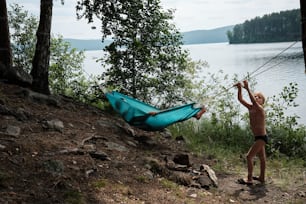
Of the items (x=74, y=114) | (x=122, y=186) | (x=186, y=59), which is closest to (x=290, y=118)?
(x=186, y=59)

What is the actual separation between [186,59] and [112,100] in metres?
3.03

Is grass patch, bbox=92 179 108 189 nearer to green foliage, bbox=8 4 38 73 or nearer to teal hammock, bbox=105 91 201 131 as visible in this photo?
teal hammock, bbox=105 91 201 131

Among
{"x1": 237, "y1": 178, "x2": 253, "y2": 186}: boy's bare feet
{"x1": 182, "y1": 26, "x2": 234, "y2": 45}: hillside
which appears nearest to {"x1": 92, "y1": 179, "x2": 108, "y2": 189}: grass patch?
{"x1": 237, "y1": 178, "x2": 253, "y2": 186}: boy's bare feet

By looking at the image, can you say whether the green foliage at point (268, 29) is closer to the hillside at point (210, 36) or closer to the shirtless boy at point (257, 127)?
the hillside at point (210, 36)

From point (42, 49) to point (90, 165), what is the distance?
267 cm

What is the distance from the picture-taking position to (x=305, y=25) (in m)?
3.11

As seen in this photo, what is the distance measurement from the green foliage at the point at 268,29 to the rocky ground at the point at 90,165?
30906 mm

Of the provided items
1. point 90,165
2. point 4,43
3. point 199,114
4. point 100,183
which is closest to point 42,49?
point 4,43

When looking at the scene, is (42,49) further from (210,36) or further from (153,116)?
(210,36)

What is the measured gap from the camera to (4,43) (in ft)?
19.7

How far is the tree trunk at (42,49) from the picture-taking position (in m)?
5.44

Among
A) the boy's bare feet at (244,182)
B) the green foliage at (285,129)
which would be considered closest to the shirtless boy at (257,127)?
the boy's bare feet at (244,182)

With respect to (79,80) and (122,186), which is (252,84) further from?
(122,186)

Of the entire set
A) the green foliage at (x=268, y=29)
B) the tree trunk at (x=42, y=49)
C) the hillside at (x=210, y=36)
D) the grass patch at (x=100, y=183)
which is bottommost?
the grass patch at (x=100, y=183)
